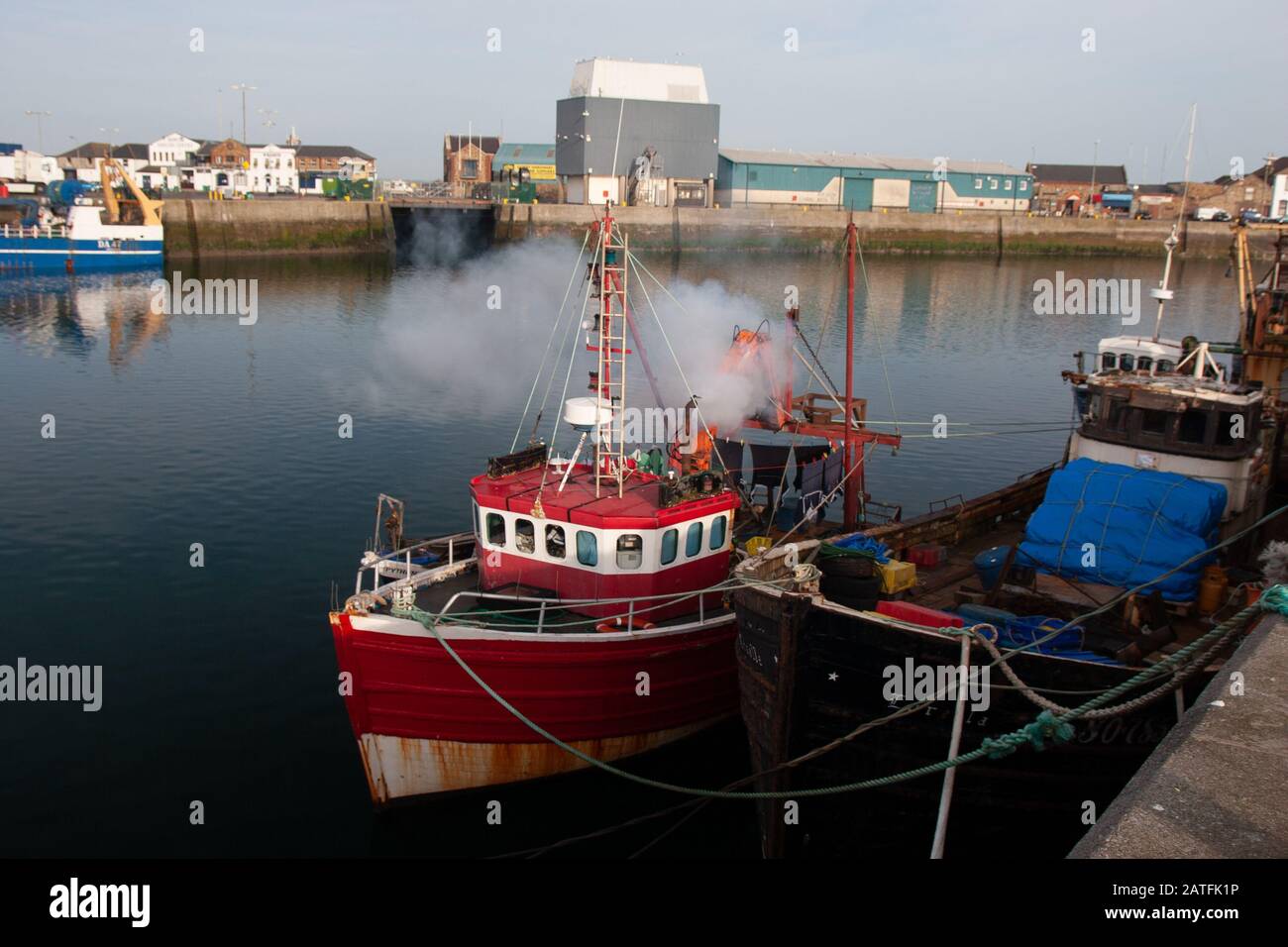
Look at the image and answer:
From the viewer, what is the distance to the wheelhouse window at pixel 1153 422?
18.4m

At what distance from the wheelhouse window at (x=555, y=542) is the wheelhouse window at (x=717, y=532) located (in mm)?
2707

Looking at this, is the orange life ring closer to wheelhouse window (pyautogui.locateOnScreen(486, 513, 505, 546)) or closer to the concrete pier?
wheelhouse window (pyautogui.locateOnScreen(486, 513, 505, 546))

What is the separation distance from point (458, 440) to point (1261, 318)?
28.7m

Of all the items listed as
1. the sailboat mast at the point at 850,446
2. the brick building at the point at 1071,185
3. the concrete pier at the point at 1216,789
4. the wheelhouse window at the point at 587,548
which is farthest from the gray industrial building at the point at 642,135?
the concrete pier at the point at 1216,789

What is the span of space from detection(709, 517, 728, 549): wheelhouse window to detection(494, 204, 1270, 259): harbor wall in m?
86.7

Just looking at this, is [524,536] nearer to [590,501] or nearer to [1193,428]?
[590,501]

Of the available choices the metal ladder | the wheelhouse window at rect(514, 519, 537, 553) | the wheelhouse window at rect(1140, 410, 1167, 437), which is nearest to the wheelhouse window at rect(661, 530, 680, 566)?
the metal ladder

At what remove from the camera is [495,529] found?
17.5 meters

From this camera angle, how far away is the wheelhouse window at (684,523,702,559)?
1736cm

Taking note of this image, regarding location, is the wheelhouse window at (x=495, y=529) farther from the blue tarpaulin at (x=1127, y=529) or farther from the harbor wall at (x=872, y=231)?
the harbor wall at (x=872, y=231)

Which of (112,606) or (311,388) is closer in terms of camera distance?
(112,606)
